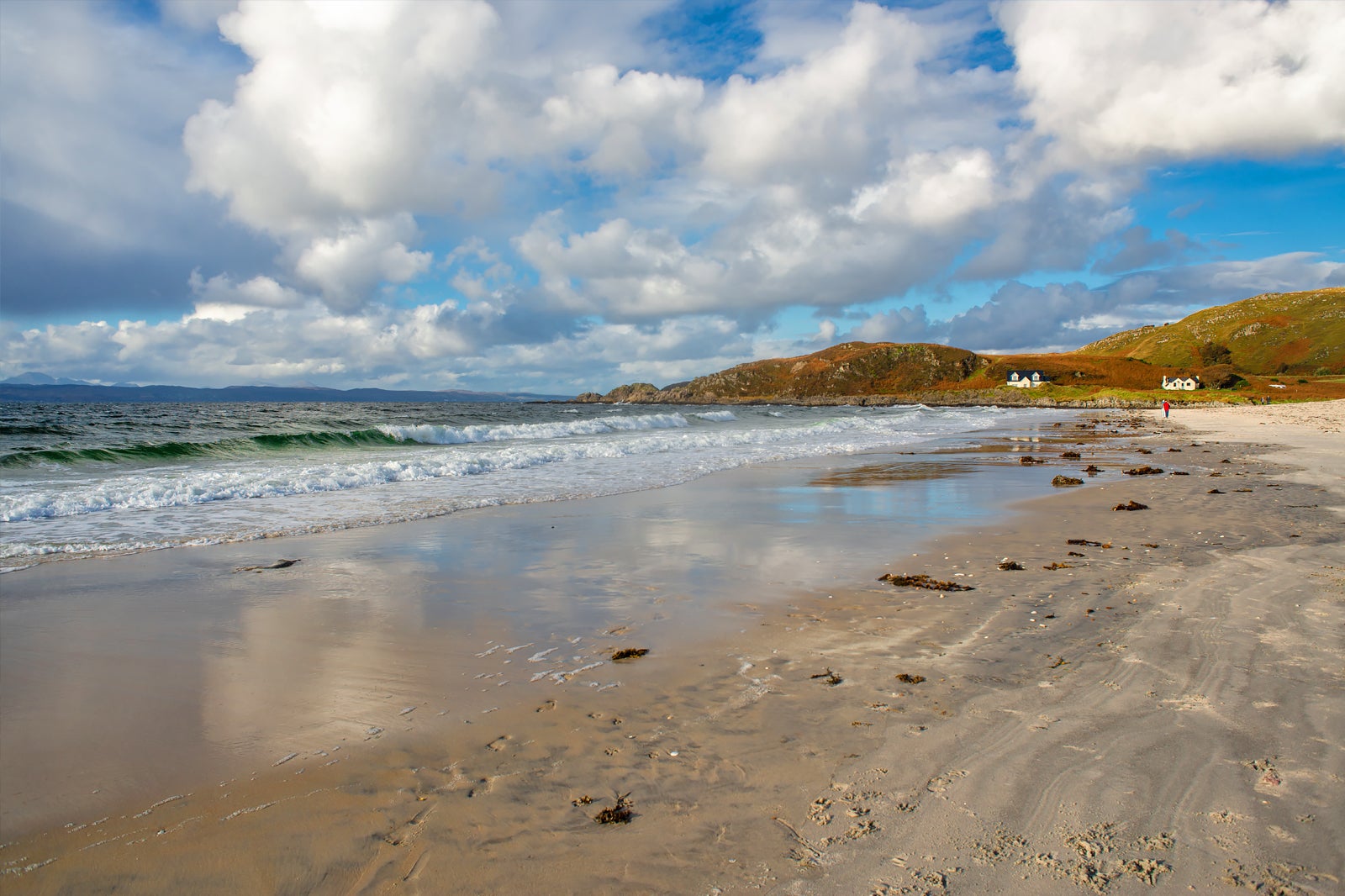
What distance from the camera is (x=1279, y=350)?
459 ft

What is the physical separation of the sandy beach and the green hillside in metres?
138

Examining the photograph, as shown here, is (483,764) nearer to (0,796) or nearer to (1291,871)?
(0,796)

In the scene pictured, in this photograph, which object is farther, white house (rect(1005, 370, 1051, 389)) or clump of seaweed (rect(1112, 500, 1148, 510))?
white house (rect(1005, 370, 1051, 389))

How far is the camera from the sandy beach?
9.93 feet

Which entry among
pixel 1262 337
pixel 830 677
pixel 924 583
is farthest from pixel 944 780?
pixel 1262 337

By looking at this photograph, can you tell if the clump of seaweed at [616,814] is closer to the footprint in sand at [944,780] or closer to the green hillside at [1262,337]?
the footprint in sand at [944,780]

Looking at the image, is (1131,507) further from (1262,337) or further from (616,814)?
(1262,337)

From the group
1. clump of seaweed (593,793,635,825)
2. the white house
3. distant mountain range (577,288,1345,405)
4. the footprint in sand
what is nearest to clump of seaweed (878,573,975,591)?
the footprint in sand

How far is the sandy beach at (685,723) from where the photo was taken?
3.03m

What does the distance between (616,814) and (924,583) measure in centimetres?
517

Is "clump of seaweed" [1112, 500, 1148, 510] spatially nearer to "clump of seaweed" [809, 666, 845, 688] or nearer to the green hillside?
"clump of seaweed" [809, 666, 845, 688]

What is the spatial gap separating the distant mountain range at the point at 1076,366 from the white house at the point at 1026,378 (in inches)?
52.2

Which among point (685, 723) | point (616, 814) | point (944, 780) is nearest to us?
point (616, 814)

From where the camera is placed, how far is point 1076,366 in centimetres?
12150
